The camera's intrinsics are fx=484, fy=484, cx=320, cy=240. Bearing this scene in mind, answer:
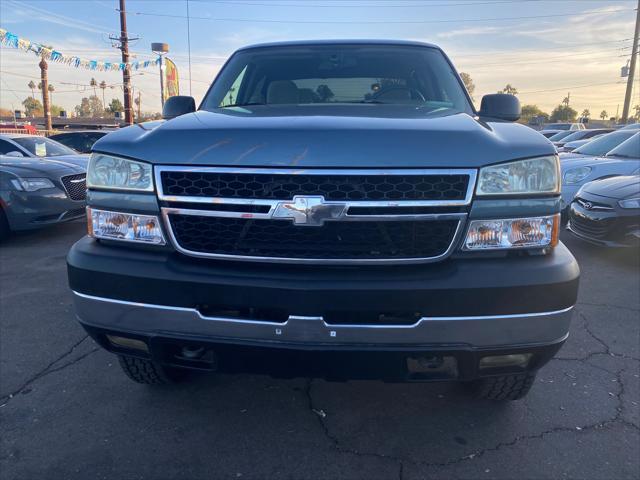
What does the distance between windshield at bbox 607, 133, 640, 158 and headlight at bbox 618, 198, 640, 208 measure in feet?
7.79

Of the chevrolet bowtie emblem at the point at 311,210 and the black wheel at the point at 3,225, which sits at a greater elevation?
the chevrolet bowtie emblem at the point at 311,210

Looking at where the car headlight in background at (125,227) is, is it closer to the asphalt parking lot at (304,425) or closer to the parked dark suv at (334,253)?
the parked dark suv at (334,253)

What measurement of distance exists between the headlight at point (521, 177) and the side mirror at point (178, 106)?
2086 millimetres

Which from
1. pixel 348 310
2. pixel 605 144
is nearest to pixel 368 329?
pixel 348 310

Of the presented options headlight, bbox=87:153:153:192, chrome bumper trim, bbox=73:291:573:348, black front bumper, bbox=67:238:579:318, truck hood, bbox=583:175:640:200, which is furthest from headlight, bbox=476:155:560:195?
truck hood, bbox=583:175:640:200

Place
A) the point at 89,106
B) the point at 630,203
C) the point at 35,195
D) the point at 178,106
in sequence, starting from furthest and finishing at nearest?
1. the point at 89,106
2. the point at 35,195
3. the point at 630,203
4. the point at 178,106

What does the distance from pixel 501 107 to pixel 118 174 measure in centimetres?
217

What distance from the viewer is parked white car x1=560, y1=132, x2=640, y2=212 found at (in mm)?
6984

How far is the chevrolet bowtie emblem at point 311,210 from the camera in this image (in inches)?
72.1

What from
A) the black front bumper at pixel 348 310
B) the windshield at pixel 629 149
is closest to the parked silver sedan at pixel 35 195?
the black front bumper at pixel 348 310

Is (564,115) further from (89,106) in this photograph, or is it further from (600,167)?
(89,106)

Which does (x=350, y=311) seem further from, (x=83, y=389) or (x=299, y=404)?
(x=83, y=389)

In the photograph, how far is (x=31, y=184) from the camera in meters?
6.44

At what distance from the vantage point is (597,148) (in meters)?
8.80
